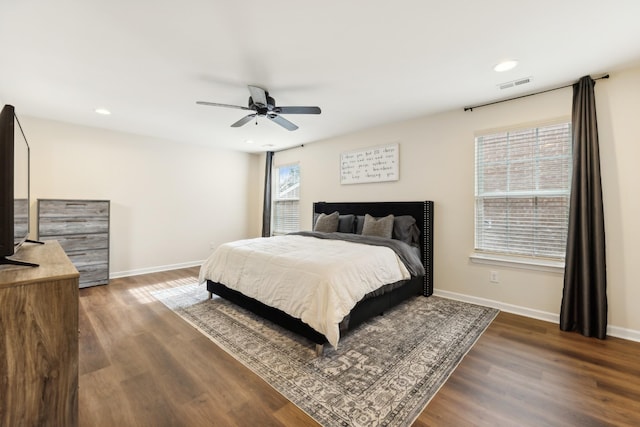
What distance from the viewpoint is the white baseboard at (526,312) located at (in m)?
2.50

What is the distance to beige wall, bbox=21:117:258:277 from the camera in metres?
4.03

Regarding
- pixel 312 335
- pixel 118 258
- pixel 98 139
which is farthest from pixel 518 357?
pixel 98 139

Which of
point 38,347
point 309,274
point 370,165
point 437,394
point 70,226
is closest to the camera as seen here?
point 38,347

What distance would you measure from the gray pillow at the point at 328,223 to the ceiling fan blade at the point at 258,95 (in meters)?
2.11

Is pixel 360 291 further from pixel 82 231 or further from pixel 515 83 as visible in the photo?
pixel 82 231

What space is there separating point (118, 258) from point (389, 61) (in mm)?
4893

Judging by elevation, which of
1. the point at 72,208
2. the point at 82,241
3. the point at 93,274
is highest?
the point at 72,208

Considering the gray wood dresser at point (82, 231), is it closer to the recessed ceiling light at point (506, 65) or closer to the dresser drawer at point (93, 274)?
the dresser drawer at point (93, 274)

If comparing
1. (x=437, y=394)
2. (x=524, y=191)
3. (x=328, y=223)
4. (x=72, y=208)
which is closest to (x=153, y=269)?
(x=72, y=208)

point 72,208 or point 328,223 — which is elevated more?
point 72,208

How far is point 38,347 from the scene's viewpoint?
1107mm

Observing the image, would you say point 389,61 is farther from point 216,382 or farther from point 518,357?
point 216,382

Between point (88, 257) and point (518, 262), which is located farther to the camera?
point (88, 257)

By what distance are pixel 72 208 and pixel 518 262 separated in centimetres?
574
